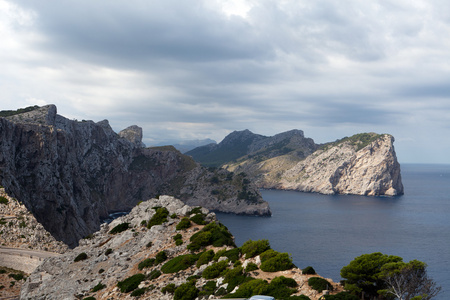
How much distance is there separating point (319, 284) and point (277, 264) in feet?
16.7

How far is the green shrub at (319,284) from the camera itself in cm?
2462

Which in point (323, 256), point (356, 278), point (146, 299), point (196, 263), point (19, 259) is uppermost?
point (356, 278)

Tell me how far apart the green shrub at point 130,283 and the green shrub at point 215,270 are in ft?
26.2

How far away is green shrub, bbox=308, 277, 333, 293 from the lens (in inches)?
969

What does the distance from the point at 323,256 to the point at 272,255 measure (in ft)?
305

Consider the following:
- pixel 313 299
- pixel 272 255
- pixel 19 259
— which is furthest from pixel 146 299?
pixel 19 259

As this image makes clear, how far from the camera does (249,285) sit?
2641cm

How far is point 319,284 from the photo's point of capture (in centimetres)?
2486

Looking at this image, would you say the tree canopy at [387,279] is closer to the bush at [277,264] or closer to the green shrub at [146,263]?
the bush at [277,264]

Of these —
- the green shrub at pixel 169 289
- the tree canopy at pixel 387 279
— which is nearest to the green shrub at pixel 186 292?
the green shrub at pixel 169 289

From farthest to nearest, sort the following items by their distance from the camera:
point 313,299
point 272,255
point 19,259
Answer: point 19,259
point 272,255
point 313,299

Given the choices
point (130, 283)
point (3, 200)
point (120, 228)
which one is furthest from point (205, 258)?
point (3, 200)

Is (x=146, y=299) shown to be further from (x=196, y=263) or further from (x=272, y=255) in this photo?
(x=272, y=255)

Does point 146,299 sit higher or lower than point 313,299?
lower
